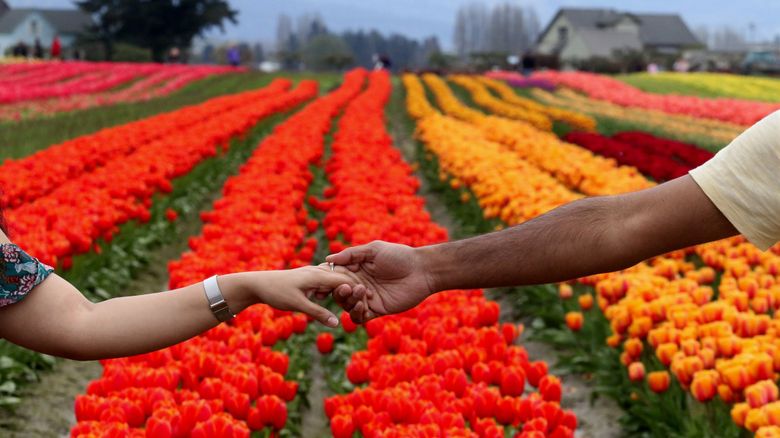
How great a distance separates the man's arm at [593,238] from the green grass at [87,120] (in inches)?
426

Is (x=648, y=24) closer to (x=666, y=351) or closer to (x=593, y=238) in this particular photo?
(x=666, y=351)

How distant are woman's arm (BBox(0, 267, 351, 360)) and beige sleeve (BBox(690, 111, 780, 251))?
1.02 metres

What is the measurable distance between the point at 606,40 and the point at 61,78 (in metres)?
67.7

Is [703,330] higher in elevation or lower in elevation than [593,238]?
lower

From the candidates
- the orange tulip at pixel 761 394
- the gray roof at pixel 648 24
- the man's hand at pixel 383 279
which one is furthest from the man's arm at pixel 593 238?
the gray roof at pixel 648 24

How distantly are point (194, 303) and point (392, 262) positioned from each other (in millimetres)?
743

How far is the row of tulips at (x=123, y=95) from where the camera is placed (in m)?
21.1

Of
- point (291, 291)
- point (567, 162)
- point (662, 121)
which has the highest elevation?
point (291, 291)

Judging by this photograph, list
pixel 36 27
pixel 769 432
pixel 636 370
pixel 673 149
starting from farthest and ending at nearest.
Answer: pixel 36 27 < pixel 673 149 < pixel 636 370 < pixel 769 432

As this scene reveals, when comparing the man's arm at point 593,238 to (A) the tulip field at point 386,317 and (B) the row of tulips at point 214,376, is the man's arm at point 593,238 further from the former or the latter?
(B) the row of tulips at point 214,376

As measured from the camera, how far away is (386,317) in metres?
4.73

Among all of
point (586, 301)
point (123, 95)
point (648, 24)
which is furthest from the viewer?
point (648, 24)

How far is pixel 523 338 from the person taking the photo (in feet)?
21.7

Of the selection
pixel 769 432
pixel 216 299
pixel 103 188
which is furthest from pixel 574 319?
Answer: pixel 103 188
